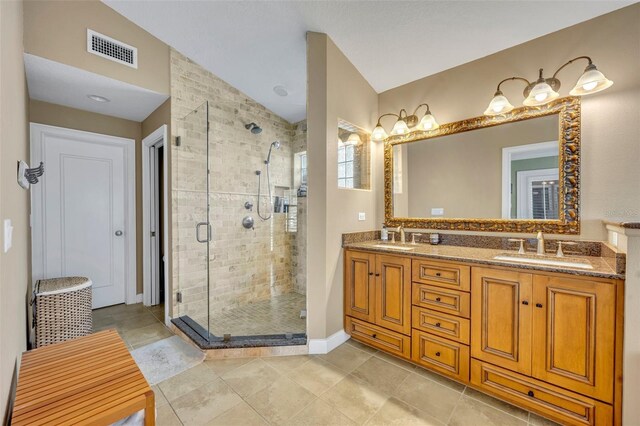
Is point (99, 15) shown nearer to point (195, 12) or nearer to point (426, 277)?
point (195, 12)

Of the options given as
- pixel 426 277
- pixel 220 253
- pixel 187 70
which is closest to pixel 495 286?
pixel 426 277

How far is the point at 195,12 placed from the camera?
2.37 m

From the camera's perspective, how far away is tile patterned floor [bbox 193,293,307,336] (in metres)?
2.74

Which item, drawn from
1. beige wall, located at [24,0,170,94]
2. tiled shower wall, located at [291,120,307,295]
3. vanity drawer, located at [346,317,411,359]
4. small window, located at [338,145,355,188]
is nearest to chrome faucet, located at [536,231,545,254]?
vanity drawer, located at [346,317,411,359]

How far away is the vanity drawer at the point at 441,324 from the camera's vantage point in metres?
1.92

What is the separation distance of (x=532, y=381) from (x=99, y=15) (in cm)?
436

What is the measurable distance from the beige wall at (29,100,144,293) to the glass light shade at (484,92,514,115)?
393 centimetres

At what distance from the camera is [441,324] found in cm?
202

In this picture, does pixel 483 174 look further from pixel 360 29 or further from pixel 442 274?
pixel 360 29

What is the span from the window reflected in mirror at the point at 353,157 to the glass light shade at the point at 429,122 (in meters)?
0.57

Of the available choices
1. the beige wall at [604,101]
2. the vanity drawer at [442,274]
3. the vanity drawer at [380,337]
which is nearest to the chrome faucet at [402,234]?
the vanity drawer at [442,274]

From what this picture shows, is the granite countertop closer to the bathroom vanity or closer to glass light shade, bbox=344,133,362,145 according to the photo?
the bathroom vanity

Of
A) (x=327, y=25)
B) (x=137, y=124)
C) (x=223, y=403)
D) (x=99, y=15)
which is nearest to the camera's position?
(x=223, y=403)

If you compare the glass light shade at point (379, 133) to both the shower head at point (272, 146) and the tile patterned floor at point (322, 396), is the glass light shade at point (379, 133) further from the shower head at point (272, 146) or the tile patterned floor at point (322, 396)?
the tile patterned floor at point (322, 396)
